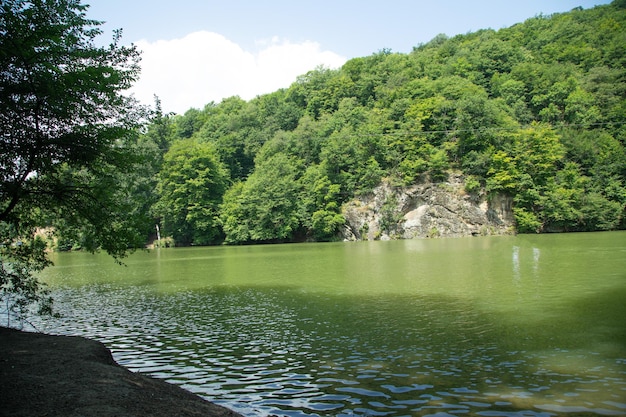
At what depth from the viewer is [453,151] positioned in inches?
2940

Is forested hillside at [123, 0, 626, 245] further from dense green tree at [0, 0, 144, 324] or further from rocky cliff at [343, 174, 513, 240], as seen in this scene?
dense green tree at [0, 0, 144, 324]

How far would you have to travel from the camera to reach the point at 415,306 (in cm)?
1738

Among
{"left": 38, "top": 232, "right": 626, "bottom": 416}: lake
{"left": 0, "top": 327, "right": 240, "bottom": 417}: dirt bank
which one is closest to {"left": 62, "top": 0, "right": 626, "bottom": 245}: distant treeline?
{"left": 38, "top": 232, "right": 626, "bottom": 416}: lake

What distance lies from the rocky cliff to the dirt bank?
63.0 meters

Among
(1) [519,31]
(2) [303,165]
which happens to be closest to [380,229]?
(2) [303,165]

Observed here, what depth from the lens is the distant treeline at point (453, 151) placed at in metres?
69.5

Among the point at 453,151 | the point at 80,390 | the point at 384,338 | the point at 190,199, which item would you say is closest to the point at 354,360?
the point at 384,338

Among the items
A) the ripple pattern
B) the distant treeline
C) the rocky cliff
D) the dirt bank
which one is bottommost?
the ripple pattern

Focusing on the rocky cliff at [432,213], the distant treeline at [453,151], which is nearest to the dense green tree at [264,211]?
the distant treeline at [453,151]

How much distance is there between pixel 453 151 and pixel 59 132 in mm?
70132

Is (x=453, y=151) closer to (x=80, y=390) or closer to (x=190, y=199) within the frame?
(x=190, y=199)

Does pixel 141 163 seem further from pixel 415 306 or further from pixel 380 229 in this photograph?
pixel 380 229

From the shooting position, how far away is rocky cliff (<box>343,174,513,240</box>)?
68.9 meters

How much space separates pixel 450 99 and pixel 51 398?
280 feet
